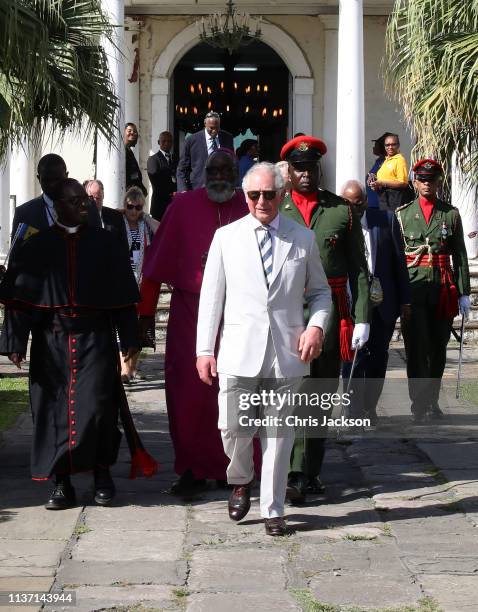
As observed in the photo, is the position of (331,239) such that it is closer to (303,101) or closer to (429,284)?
(429,284)

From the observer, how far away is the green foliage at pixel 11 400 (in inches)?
392

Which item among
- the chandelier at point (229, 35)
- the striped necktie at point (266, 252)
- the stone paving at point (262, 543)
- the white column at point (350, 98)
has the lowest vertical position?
the stone paving at point (262, 543)

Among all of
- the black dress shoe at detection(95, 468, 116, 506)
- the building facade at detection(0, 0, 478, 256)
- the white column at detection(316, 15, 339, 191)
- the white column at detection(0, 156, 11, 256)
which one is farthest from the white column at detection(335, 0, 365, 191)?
the black dress shoe at detection(95, 468, 116, 506)

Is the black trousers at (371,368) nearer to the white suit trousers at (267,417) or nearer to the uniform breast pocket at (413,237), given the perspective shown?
the uniform breast pocket at (413,237)

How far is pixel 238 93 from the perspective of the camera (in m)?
20.9

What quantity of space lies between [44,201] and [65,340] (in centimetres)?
203

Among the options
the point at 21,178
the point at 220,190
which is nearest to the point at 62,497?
the point at 220,190

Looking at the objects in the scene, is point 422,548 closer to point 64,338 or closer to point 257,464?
point 257,464

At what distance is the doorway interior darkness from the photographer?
20688 millimetres

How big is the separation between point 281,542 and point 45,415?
1.53 meters

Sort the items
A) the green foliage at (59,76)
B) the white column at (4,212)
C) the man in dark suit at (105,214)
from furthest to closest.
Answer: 1. the white column at (4,212)
2. the man in dark suit at (105,214)
3. the green foliage at (59,76)

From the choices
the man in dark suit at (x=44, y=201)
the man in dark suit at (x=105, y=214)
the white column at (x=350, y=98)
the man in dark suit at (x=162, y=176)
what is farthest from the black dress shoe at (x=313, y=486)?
the man in dark suit at (x=162, y=176)

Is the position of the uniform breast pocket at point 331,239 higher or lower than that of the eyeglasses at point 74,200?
lower

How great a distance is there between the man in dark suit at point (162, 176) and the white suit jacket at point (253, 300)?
1059 cm
